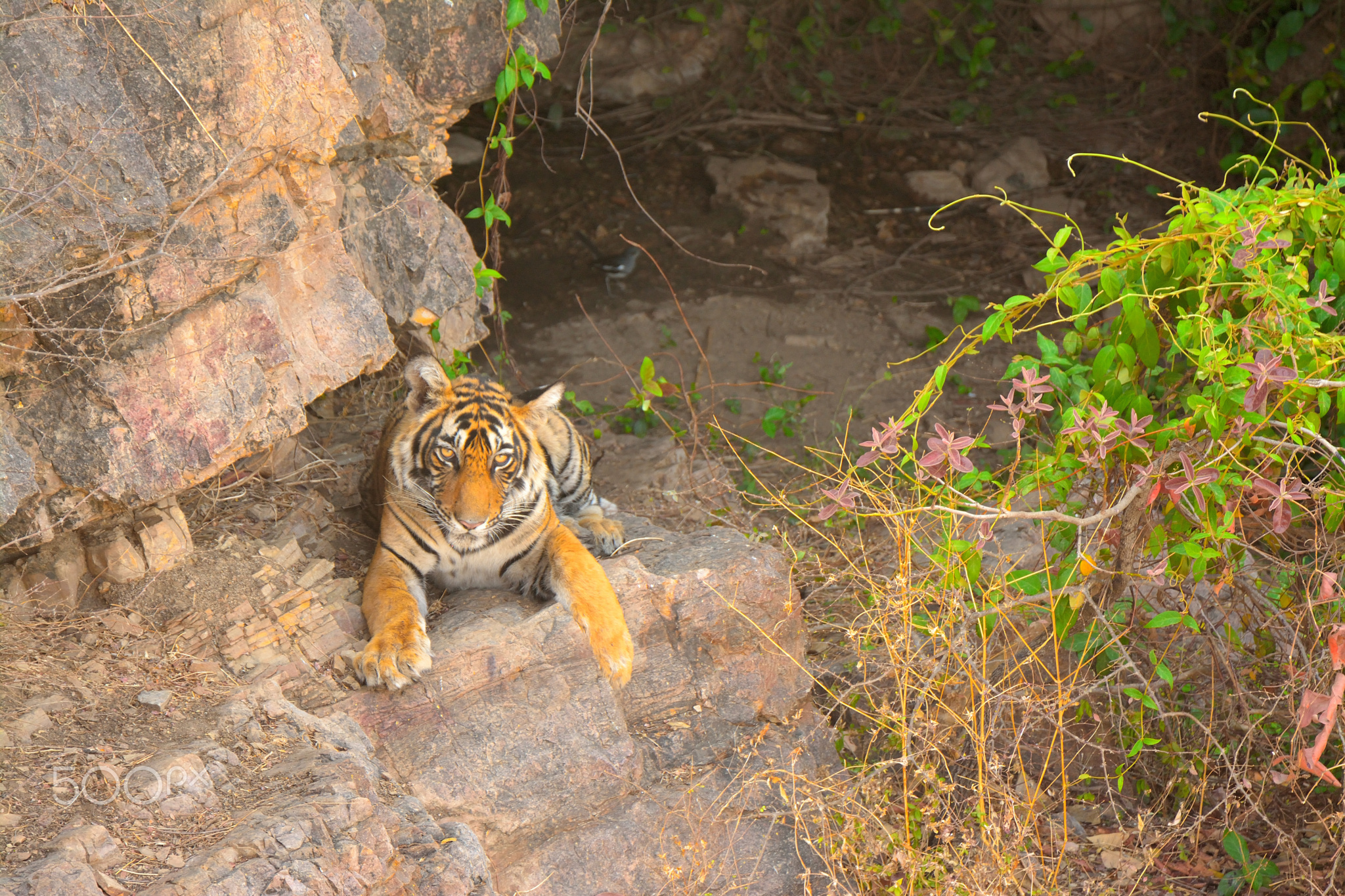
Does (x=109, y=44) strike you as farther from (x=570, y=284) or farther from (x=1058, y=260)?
(x=570, y=284)

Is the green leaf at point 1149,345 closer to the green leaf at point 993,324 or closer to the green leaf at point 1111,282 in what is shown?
the green leaf at point 1111,282

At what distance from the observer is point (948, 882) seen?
3258 mm

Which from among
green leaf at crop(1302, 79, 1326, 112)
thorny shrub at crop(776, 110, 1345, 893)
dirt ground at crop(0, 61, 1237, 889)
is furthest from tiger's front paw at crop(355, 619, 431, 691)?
green leaf at crop(1302, 79, 1326, 112)

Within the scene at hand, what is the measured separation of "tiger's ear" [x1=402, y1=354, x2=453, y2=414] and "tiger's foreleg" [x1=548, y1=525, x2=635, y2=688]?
2.78ft

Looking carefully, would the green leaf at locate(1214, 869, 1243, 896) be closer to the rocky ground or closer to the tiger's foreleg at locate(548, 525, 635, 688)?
the rocky ground

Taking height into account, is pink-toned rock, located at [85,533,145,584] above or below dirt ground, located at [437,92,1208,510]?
above

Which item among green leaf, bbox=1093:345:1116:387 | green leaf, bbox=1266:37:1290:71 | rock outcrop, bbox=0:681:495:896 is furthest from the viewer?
green leaf, bbox=1266:37:1290:71

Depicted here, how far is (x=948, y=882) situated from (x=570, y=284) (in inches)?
229

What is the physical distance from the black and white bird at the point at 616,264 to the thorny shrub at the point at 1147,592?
437 cm

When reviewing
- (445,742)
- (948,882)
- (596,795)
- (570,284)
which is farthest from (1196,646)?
(570,284)

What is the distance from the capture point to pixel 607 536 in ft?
14.9

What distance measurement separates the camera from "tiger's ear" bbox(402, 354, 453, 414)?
163 inches

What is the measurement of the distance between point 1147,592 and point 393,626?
2932 mm

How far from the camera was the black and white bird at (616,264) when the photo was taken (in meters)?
8.05
